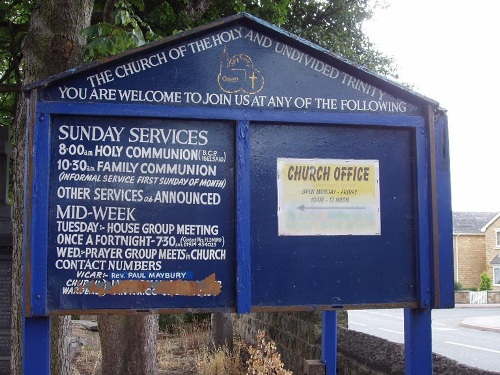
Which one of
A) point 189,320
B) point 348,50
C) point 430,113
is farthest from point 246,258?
point 189,320

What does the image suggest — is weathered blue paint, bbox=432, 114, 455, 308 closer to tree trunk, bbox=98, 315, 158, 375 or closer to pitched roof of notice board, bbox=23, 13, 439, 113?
pitched roof of notice board, bbox=23, 13, 439, 113

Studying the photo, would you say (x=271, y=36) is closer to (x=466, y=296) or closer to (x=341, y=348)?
(x=341, y=348)

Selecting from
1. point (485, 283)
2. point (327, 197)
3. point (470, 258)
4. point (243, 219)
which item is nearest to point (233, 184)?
point (243, 219)

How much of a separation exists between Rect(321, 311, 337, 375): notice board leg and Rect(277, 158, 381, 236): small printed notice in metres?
1.93

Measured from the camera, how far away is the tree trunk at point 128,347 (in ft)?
25.9

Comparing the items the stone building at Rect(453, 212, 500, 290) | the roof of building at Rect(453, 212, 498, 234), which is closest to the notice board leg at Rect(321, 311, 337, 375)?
the roof of building at Rect(453, 212, 498, 234)

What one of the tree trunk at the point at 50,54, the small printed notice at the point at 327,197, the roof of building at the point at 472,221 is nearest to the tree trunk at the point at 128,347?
the tree trunk at the point at 50,54

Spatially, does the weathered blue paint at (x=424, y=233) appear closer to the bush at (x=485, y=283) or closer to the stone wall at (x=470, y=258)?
the bush at (x=485, y=283)

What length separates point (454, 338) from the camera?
19.7 meters

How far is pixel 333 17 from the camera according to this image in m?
13.6

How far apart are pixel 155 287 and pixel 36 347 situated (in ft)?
1.99

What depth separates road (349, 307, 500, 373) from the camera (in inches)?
585

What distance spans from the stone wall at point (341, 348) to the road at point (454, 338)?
4.69m

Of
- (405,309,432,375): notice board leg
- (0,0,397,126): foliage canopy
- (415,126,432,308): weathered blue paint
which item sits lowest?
(405,309,432,375): notice board leg
